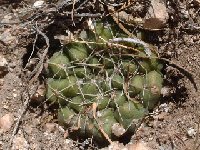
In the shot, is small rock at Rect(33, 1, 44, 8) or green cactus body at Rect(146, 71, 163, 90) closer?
green cactus body at Rect(146, 71, 163, 90)

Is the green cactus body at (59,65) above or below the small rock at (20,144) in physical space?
above

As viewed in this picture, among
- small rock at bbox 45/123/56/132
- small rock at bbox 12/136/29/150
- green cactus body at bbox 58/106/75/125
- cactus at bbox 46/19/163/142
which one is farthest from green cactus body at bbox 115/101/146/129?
small rock at bbox 12/136/29/150

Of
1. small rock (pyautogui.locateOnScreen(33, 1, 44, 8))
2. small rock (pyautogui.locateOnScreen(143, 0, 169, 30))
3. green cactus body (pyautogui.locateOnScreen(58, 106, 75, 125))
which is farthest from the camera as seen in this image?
small rock (pyautogui.locateOnScreen(33, 1, 44, 8))

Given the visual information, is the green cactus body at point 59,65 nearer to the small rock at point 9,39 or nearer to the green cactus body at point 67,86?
the green cactus body at point 67,86

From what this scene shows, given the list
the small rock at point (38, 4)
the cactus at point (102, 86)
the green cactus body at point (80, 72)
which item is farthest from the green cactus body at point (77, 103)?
the small rock at point (38, 4)

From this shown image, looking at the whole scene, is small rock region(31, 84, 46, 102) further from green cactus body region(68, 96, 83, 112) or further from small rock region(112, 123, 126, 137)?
small rock region(112, 123, 126, 137)

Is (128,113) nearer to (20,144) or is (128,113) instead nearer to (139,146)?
(139,146)

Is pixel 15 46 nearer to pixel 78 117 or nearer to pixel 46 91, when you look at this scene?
pixel 46 91
